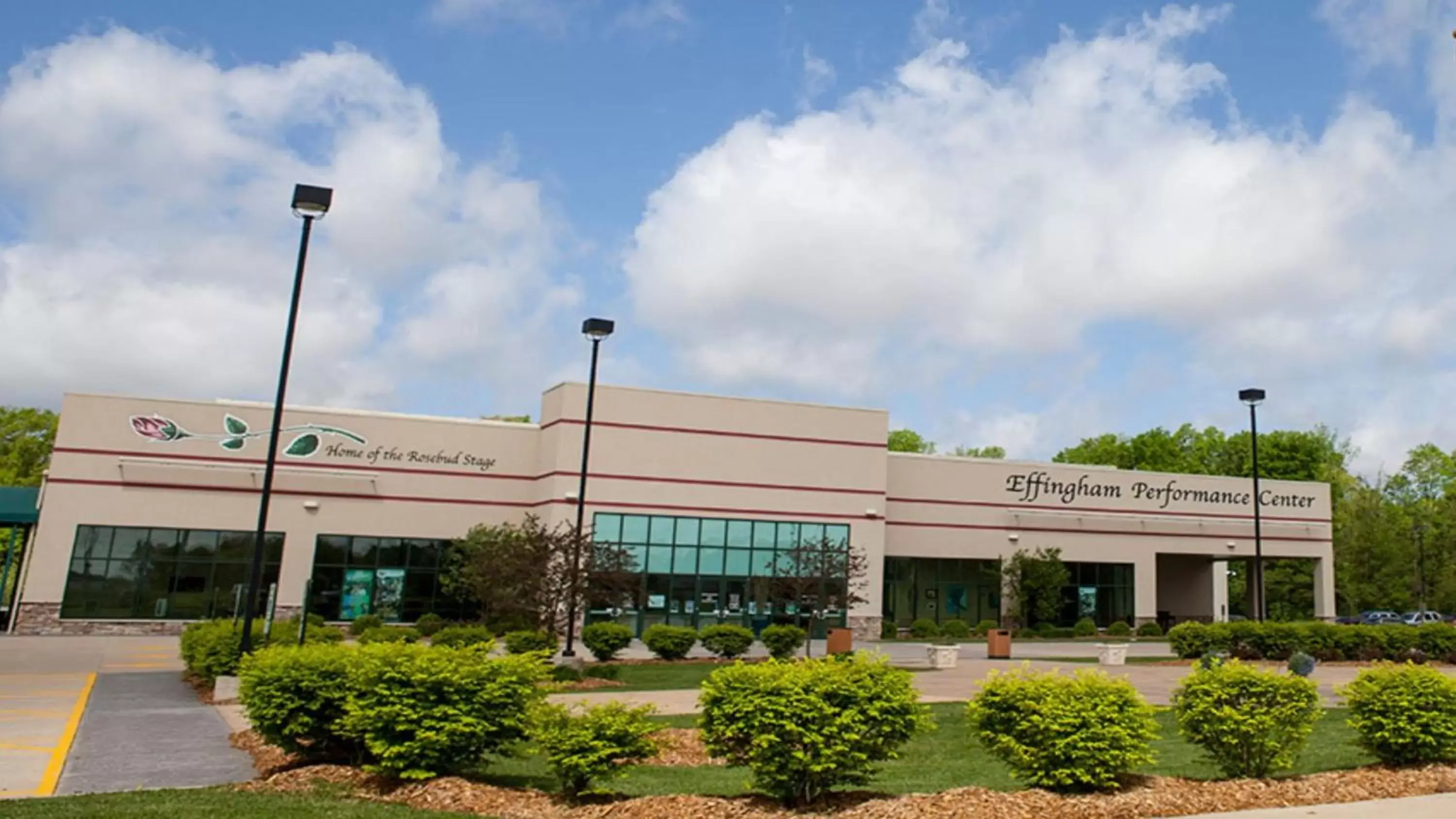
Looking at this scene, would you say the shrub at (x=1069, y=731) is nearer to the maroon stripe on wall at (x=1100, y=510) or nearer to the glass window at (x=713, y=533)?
the glass window at (x=713, y=533)

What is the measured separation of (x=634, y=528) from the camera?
38.2 meters

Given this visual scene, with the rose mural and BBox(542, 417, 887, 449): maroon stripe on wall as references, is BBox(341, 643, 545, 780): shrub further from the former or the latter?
the rose mural

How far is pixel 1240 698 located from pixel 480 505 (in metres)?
33.0

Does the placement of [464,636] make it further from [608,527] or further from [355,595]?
[355,595]

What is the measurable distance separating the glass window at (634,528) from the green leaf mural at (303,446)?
11437 millimetres

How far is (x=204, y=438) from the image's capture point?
3625cm

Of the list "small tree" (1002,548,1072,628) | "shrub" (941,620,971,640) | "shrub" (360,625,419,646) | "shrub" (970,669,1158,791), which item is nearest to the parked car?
"small tree" (1002,548,1072,628)

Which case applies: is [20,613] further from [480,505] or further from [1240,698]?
[1240,698]

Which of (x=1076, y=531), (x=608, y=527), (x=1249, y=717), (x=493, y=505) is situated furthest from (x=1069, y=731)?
(x=1076, y=531)

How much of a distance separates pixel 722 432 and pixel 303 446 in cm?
1527

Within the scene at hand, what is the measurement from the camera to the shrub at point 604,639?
25.6 meters

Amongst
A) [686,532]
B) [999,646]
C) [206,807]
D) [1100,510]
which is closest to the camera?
[206,807]

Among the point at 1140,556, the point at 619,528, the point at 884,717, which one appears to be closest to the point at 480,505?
the point at 619,528

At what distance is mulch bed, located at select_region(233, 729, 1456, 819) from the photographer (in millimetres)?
7906
